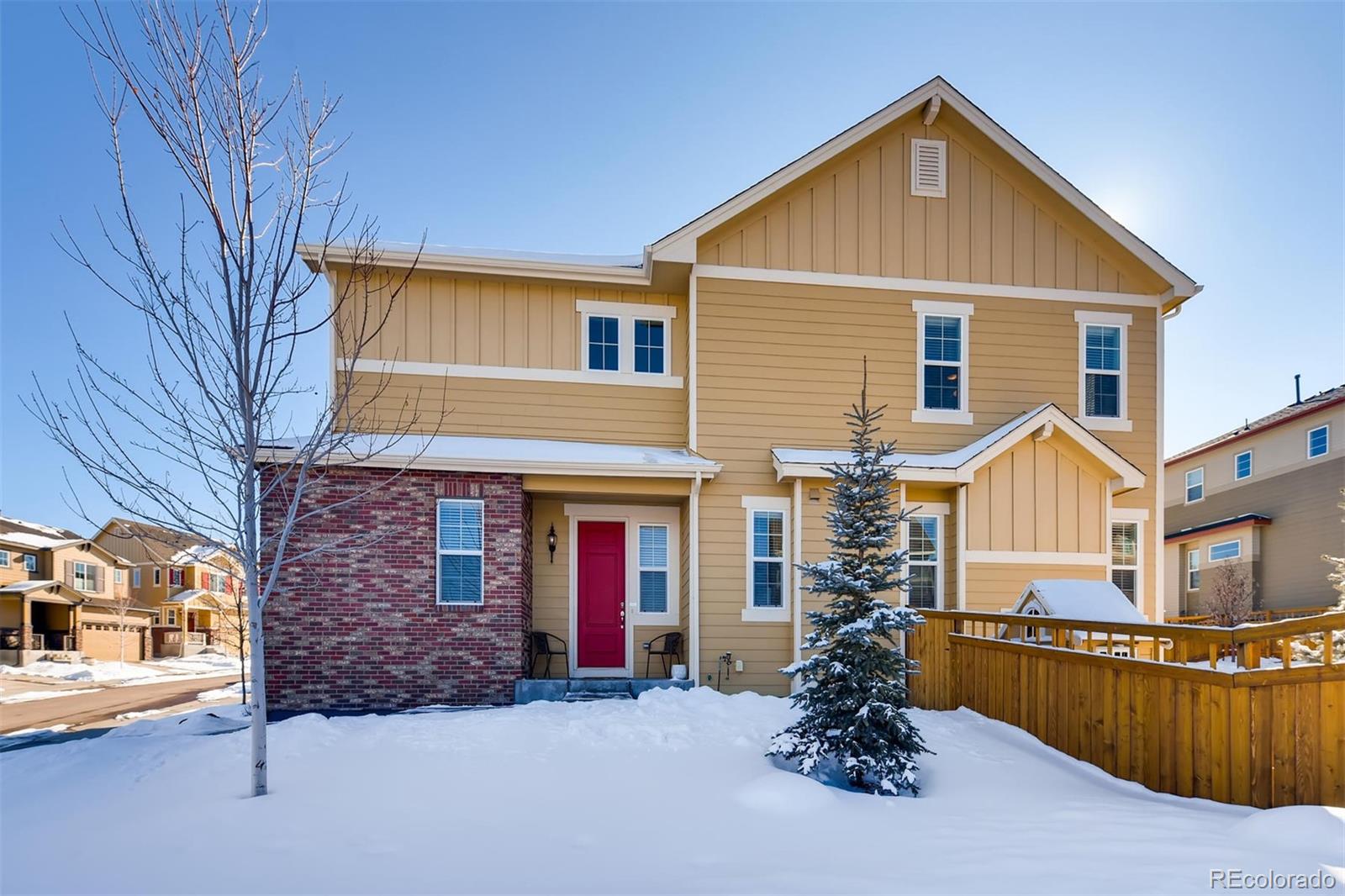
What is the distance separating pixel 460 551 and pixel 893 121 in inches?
362

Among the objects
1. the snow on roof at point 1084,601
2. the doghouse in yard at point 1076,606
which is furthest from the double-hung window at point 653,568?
the snow on roof at point 1084,601

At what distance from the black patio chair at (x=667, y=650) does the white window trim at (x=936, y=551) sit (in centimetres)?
347

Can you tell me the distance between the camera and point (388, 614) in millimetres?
9336

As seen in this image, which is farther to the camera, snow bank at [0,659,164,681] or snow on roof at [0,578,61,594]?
snow on roof at [0,578,61,594]

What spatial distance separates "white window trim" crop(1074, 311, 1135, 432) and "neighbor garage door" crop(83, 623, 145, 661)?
33.5 m

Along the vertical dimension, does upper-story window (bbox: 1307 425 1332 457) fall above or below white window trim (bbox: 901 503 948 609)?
above

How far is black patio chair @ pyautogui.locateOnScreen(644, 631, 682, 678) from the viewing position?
425 inches

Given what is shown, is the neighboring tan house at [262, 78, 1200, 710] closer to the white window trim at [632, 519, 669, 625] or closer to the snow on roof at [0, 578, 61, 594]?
the white window trim at [632, 519, 669, 625]

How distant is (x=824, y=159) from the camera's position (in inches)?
422

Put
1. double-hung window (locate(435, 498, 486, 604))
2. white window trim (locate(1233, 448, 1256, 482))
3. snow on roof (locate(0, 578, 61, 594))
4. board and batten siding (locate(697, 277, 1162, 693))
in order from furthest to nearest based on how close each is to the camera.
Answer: snow on roof (locate(0, 578, 61, 594)), white window trim (locate(1233, 448, 1256, 482)), board and batten siding (locate(697, 277, 1162, 693)), double-hung window (locate(435, 498, 486, 604))

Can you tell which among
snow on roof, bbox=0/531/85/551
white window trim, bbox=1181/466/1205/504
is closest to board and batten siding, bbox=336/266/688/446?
white window trim, bbox=1181/466/1205/504

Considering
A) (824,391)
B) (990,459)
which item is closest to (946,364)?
(990,459)

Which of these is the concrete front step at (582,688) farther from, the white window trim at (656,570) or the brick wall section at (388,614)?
the white window trim at (656,570)

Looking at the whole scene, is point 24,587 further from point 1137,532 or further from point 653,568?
point 1137,532
